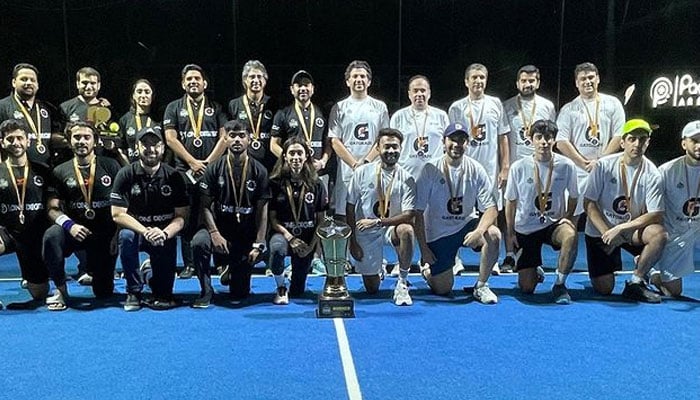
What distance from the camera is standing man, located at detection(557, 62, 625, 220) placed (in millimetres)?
6348

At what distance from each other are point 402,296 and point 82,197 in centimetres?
258

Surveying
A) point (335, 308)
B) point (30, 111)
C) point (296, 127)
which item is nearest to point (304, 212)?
point (335, 308)

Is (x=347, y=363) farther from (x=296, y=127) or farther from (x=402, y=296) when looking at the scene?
(x=296, y=127)

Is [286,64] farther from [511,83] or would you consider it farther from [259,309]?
[259,309]

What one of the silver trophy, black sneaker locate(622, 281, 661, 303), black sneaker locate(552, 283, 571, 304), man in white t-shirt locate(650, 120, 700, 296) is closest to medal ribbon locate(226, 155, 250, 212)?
the silver trophy

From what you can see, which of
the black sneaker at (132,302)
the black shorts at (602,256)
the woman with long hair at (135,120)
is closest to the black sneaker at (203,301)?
the black sneaker at (132,302)

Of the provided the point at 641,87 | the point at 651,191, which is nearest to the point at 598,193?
the point at 651,191

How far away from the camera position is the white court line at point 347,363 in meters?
3.43

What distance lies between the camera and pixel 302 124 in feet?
20.5

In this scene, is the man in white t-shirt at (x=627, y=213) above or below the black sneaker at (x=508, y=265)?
above

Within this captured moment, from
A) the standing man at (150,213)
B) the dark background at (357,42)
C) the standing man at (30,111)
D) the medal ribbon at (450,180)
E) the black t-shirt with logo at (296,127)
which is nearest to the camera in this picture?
the standing man at (150,213)

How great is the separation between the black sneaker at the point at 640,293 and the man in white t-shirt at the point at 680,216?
26cm

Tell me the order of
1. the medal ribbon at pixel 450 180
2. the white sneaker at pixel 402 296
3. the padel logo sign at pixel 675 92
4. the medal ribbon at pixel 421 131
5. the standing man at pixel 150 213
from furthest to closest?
the padel logo sign at pixel 675 92
the medal ribbon at pixel 421 131
the medal ribbon at pixel 450 180
the white sneaker at pixel 402 296
the standing man at pixel 150 213

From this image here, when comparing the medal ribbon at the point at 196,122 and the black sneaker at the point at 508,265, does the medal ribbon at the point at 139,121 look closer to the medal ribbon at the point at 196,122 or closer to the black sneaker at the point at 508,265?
the medal ribbon at the point at 196,122
